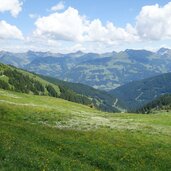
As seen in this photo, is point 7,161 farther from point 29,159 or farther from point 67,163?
point 67,163

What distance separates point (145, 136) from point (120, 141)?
6829 mm

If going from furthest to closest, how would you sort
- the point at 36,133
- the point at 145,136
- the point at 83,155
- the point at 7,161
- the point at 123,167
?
the point at 145,136
the point at 36,133
the point at 83,155
the point at 123,167
the point at 7,161

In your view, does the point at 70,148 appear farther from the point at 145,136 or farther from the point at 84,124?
the point at 84,124

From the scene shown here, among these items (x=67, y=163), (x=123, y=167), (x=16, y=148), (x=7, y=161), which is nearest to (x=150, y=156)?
(x=123, y=167)

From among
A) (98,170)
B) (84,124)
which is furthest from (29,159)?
(84,124)

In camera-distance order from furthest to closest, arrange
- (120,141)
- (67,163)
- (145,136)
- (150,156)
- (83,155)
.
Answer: (145,136), (120,141), (150,156), (83,155), (67,163)

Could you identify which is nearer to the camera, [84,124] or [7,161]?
[7,161]

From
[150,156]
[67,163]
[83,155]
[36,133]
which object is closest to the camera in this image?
[67,163]

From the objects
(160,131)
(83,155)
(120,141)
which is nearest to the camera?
(83,155)

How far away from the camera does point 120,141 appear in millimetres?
44781

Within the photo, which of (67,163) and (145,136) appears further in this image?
(145,136)

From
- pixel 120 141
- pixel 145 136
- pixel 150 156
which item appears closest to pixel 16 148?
pixel 150 156

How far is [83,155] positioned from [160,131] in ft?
80.8

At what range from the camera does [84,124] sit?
57.3m
